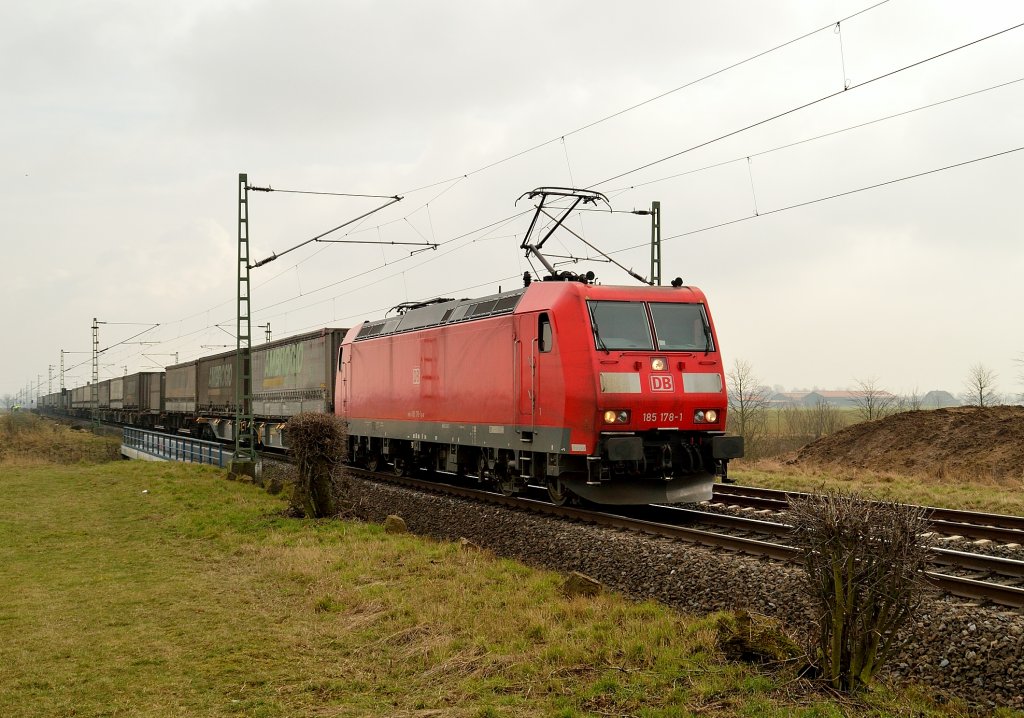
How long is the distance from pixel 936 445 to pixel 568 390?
637 inches

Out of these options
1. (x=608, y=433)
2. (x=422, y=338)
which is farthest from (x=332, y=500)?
(x=608, y=433)

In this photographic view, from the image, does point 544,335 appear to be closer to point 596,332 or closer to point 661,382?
point 596,332

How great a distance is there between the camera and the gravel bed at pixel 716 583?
6.14 metres

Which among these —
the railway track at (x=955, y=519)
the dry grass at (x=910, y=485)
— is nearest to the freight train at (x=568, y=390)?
the railway track at (x=955, y=519)

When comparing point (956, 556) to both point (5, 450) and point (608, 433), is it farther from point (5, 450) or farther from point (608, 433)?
point (5, 450)

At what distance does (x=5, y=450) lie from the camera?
127ft

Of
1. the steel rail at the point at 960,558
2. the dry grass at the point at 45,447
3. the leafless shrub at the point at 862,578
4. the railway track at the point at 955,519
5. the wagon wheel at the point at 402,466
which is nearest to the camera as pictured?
the leafless shrub at the point at 862,578

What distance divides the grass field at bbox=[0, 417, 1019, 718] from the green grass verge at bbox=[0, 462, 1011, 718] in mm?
22

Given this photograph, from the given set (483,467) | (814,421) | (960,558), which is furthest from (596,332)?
(814,421)

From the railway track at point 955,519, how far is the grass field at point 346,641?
2502 mm

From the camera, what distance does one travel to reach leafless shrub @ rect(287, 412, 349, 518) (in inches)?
603

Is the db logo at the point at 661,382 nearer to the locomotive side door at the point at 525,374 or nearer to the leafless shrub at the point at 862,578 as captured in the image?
the locomotive side door at the point at 525,374

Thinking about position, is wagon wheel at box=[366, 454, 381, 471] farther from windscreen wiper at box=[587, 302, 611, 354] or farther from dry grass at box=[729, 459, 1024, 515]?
windscreen wiper at box=[587, 302, 611, 354]

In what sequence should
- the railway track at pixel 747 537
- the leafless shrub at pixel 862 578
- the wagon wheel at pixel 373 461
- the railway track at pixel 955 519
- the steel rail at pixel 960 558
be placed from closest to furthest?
the leafless shrub at pixel 862 578
the railway track at pixel 747 537
the steel rail at pixel 960 558
the railway track at pixel 955 519
the wagon wheel at pixel 373 461
